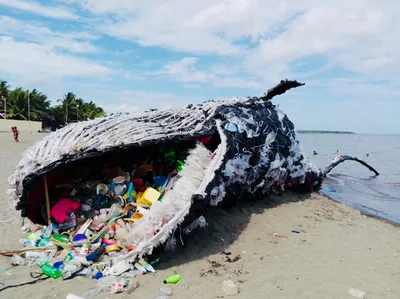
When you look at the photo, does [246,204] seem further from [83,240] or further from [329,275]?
[83,240]

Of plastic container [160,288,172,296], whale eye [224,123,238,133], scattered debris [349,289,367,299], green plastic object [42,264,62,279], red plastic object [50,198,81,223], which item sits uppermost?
whale eye [224,123,238,133]

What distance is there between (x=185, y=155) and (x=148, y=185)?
76 centimetres

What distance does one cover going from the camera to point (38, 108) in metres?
44.0

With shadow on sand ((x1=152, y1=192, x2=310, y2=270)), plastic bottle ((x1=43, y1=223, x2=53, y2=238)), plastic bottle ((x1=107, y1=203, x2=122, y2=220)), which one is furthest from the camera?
plastic bottle ((x1=107, y1=203, x2=122, y2=220))

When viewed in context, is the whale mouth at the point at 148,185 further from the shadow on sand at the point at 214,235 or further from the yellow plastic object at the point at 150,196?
the shadow on sand at the point at 214,235

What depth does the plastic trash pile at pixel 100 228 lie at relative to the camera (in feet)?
12.9

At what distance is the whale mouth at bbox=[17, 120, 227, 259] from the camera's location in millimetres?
4160

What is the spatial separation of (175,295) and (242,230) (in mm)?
2161

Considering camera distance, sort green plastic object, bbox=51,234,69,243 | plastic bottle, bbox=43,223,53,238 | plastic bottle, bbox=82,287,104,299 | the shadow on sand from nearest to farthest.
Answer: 1. plastic bottle, bbox=82,287,104,299
2. the shadow on sand
3. green plastic object, bbox=51,234,69,243
4. plastic bottle, bbox=43,223,53,238

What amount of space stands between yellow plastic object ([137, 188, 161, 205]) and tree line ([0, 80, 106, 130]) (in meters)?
34.2

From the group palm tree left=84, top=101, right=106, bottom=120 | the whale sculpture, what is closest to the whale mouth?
the whale sculpture

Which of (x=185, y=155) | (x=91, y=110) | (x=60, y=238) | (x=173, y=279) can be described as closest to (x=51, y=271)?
(x=60, y=238)

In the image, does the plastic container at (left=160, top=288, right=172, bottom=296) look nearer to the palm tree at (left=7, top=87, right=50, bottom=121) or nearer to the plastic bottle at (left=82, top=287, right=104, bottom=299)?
the plastic bottle at (left=82, top=287, right=104, bottom=299)

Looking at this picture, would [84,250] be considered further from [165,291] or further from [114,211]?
[165,291]
